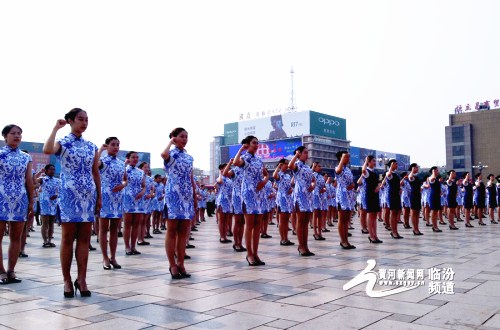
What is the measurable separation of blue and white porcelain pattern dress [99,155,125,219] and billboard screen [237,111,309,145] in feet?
265

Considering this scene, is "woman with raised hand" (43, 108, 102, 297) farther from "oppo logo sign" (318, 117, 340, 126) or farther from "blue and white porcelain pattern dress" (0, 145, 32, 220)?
"oppo logo sign" (318, 117, 340, 126)

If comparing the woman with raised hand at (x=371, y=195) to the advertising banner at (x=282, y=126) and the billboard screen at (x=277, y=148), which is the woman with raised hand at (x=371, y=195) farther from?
the advertising banner at (x=282, y=126)

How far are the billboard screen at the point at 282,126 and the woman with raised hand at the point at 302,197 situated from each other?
7939 cm

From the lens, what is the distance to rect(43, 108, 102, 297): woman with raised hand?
4.93 meters

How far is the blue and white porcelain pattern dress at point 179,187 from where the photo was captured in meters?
6.08

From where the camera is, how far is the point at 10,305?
4516 millimetres

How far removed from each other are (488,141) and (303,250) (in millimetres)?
101007

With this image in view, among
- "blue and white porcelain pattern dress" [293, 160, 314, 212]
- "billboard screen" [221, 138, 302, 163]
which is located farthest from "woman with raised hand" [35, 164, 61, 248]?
"billboard screen" [221, 138, 302, 163]

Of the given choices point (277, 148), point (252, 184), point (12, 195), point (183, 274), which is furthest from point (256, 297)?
point (277, 148)

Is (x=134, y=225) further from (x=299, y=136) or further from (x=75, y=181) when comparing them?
(x=299, y=136)

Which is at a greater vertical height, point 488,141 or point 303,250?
point 488,141

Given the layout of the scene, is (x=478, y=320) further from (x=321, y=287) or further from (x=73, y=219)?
(x=73, y=219)

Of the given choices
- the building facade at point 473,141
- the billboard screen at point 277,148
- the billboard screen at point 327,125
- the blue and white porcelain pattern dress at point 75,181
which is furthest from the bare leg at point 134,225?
the building facade at point 473,141

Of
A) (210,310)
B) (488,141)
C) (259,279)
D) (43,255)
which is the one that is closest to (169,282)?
(259,279)
